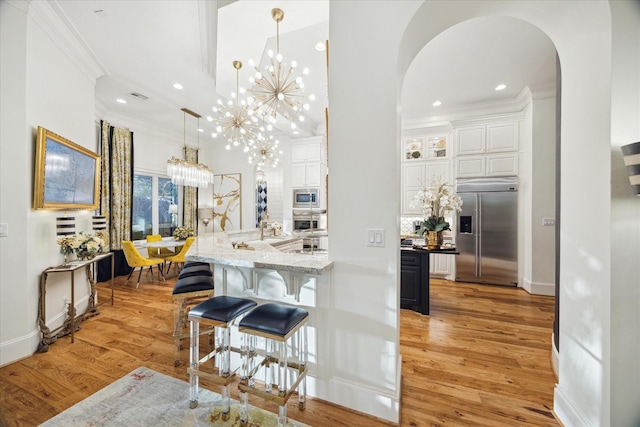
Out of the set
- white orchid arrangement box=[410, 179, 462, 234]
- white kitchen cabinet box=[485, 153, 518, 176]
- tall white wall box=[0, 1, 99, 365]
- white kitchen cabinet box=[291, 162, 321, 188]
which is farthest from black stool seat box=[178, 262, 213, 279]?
white kitchen cabinet box=[485, 153, 518, 176]

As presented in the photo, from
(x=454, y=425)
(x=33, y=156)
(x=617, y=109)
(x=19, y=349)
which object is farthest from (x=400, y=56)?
(x=19, y=349)

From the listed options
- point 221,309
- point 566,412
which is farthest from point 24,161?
point 566,412

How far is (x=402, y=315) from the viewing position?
3.33 meters

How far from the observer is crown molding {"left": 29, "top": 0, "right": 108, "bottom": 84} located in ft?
8.05

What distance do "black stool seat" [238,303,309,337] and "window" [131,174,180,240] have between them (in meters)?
5.39

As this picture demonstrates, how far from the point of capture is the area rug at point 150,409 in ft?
5.42

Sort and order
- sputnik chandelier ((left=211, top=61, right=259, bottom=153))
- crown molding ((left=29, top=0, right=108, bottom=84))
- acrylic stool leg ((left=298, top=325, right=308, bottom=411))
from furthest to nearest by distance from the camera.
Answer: sputnik chandelier ((left=211, top=61, right=259, bottom=153)) → crown molding ((left=29, top=0, right=108, bottom=84)) → acrylic stool leg ((left=298, top=325, right=308, bottom=411))

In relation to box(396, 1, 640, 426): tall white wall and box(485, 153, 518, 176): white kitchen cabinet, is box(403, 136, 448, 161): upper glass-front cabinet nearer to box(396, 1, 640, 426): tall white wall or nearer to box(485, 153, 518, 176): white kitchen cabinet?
box(485, 153, 518, 176): white kitchen cabinet

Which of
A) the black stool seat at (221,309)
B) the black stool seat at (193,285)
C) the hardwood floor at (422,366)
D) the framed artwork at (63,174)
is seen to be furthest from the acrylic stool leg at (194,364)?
the framed artwork at (63,174)

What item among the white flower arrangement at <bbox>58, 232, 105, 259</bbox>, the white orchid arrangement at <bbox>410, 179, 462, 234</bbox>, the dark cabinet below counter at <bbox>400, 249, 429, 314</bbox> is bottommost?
the dark cabinet below counter at <bbox>400, 249, 429, 314</bbox>

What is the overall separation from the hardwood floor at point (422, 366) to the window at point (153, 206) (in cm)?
262

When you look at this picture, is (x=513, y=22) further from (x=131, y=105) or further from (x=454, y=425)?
(x=131, y=105)

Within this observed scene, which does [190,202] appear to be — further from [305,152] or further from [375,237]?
[375,237]

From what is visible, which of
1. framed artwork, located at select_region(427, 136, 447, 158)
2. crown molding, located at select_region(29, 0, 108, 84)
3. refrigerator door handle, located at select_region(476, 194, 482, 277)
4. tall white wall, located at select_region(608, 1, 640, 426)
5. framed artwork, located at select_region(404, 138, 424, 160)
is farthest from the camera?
framed artwork, located at select_region(404, 138, 424, 160)
